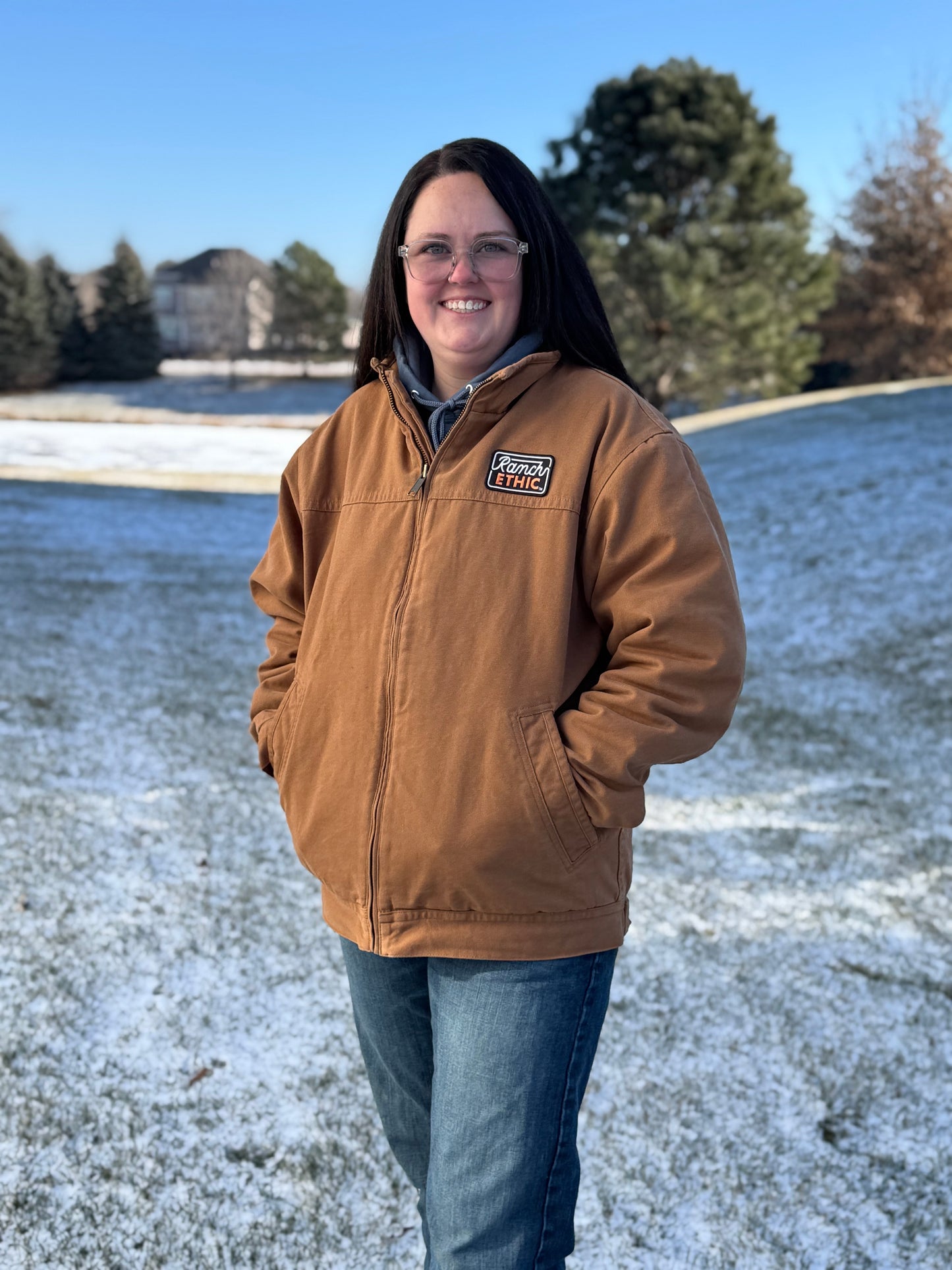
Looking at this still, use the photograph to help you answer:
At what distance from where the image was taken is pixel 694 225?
23.6m

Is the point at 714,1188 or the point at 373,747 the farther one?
the point at 714,1188

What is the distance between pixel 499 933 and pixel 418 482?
712 mm

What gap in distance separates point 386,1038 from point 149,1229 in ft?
3.38

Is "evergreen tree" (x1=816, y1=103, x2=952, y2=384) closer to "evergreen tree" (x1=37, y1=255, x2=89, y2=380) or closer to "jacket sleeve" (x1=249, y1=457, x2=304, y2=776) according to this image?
"jacket sleeve" (x1=249, y1=457, x2=304, y2=776)

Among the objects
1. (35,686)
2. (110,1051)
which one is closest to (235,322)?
(35,686)

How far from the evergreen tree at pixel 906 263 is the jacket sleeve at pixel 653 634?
24.4 meters

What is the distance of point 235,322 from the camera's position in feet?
152

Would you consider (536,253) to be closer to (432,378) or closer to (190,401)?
(432,378)

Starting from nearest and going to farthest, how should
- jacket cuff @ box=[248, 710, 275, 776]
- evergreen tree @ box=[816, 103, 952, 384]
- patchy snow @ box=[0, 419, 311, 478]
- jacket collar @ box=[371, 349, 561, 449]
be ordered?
jacket collar @ box=[371, 349, 561, 449] → jacket cuff @ box=[248, 710, 275, 776] → patchy snow @ box=[0, 419, 311, 478] → evergreen tree @ box=[816, 103, 952, 384]

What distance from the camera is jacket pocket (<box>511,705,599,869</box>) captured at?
4.67 ft

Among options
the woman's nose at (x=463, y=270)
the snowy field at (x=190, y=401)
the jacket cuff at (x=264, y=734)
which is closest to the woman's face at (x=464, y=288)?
the woman's nose at (x=463, y=270)

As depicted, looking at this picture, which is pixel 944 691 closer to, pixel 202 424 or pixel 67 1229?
pixel 67 1229

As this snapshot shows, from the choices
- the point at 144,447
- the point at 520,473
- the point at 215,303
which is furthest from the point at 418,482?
the point at 215,303

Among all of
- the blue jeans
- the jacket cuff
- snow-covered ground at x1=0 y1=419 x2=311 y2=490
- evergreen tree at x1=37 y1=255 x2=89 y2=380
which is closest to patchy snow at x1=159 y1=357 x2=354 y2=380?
evergreen tree at x1=37 y1=255 x2=89 y2=380
